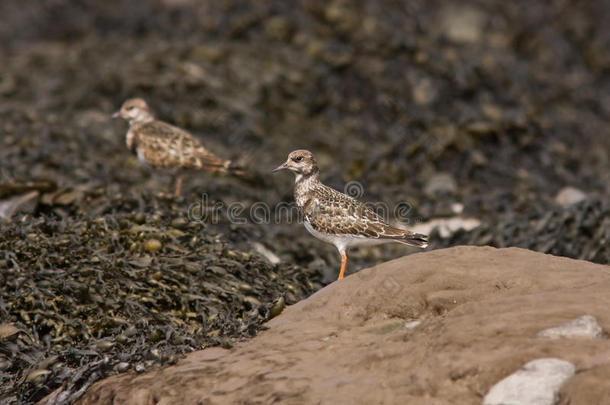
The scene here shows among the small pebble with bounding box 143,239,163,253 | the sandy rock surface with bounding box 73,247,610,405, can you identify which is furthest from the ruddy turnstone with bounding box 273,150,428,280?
the small pebble with bounding box 143,239,163,253

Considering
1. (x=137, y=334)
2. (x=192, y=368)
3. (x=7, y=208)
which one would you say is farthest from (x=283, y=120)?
(x=192, y=368)

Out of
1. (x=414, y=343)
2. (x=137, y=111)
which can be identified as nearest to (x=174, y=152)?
(x=137, y=111)

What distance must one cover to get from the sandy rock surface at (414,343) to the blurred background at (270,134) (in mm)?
513

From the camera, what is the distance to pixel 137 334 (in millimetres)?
6199

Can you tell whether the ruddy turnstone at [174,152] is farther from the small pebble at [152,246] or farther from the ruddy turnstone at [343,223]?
the ruddy turnstone at [343,223]

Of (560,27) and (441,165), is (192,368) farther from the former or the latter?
(560,27)

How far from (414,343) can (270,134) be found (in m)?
8.89

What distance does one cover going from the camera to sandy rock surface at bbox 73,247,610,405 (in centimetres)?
439

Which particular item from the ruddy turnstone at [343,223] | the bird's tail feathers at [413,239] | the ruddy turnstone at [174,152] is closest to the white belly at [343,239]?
the ruddy turnstone at [343,223]

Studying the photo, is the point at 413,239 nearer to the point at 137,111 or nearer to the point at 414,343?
the point at 414,343

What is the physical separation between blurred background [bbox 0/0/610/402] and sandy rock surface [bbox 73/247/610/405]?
1.68ft

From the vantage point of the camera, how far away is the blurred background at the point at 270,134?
23.9ft

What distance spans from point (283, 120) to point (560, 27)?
332 inches

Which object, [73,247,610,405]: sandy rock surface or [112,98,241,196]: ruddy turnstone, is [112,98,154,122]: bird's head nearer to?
[112,98,241,196]: ruddy turnstone
